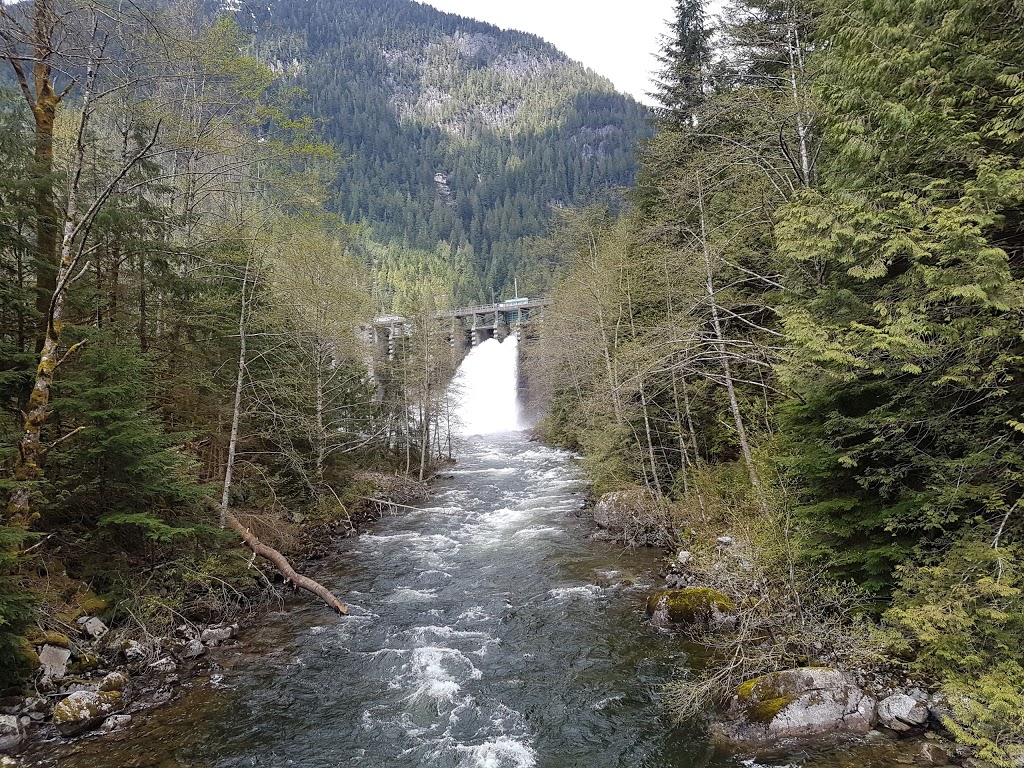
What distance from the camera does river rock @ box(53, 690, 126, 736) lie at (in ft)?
19.6

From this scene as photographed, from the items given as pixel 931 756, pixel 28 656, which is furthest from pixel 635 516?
pixel 28 656

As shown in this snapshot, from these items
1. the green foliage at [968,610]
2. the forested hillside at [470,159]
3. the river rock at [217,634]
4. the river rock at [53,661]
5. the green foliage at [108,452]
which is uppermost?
the forested hillside at [470,159]

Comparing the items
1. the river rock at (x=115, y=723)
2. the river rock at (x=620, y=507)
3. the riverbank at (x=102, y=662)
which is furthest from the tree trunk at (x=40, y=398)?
the river rock at (x=620, y=507)

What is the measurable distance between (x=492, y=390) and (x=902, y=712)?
42.8m

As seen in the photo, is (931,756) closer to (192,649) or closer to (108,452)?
(192,649)

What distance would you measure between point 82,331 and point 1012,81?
11405 millimetres

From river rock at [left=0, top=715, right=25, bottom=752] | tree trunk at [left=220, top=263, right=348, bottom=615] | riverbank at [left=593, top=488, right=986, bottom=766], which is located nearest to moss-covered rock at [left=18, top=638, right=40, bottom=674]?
river rock at [left=0, top=715, right=25, bottom=752]

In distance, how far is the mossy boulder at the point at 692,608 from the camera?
27.8 feet

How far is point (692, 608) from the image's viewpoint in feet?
28.5

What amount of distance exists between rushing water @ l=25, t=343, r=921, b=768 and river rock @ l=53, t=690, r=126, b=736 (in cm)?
31

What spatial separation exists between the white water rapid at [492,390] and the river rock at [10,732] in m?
37.4

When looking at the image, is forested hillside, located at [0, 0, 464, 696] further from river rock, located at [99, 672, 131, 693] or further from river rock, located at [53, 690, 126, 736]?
river rock, located at [53, 690, 126, 736]

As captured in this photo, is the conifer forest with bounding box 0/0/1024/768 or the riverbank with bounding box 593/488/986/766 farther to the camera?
the riverbank with bounding box 593/488/986/766

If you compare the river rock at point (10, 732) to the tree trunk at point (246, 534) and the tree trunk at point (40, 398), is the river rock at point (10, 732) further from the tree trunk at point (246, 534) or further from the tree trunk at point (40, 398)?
the tree trunk at point (246, 534)
